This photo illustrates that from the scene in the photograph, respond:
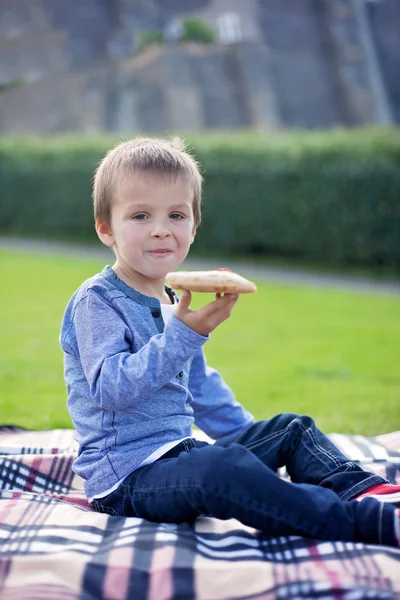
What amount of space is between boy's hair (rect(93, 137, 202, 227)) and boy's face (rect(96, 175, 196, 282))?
1.1 inches

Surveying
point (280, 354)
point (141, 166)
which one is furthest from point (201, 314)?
point (280, 354)

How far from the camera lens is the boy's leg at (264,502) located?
2197mm

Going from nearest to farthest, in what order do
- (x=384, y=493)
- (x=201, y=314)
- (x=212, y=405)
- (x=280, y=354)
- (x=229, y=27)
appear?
1. (x=201, y=314)
2. (x=384, y=493)
3. (x=212, y=405)
4. (x=280, y=354)
5. (x=229, y=27)

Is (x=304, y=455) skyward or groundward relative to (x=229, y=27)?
groundward

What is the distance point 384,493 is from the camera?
2479 mm

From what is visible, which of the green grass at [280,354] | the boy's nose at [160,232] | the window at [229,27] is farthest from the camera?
the window at [229,27]

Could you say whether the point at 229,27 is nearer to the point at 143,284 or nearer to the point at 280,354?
the point at 280,354

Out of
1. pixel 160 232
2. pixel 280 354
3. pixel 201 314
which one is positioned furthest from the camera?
pixel 280 354

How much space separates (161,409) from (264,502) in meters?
0.46

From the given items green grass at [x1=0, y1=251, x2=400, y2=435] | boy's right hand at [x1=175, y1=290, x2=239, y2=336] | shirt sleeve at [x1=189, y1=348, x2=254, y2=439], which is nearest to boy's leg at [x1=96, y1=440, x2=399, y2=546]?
boy's right hand at [x1=175, y1=290, x2=239, y2=336]

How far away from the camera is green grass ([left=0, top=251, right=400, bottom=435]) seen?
445cm

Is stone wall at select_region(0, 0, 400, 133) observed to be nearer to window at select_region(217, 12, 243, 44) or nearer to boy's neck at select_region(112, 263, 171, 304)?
window at select_region(217, 12, 243, 44)

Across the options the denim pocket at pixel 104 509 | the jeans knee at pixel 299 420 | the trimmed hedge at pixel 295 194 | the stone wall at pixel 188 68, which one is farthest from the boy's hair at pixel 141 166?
the stone wall at pixel 188 68

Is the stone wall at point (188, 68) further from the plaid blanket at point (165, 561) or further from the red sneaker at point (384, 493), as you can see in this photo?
the plaid blanket at point (165, 561)
